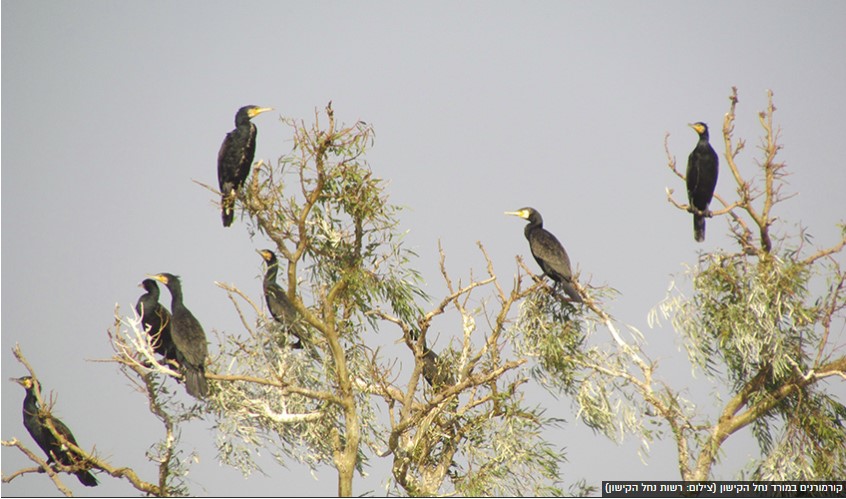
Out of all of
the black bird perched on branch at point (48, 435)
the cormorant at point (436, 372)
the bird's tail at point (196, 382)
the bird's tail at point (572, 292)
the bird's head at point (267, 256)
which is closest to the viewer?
the bird's tail at point (196, 382)

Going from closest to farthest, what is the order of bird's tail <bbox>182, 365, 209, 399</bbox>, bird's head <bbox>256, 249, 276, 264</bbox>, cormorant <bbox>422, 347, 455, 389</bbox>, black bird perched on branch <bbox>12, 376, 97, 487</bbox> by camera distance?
1. bird's tail <bbox>182, 365, 209, 399</bbox>
2. black bird perched on branch <bbox>12, 376, 97, 487</bbox>
3. cormorant <bbox>422, 347, 455, 389</bbox>
4. bird's head <bbox>256, 249, 276, 264</bbox>

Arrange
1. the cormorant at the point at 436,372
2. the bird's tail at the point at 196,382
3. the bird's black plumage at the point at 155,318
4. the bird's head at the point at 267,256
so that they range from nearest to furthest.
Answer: the bird's tail at the point at 196,382, the bird's black plumage at the point at 155,318, the cormorant at the point at 436,372, the bird's head at the point at 267,256

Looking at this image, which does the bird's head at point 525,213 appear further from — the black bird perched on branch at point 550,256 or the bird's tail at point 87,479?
the bird's tail at point 87,479

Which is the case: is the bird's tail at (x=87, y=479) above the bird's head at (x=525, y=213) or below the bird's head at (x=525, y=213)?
below

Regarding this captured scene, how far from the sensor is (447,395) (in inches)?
363

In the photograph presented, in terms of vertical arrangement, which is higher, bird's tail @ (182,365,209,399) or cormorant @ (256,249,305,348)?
cormorant @ (256,249,305,348)

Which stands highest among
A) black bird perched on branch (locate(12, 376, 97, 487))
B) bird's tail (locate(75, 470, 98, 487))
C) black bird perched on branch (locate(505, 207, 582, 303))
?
black bird perched on branch (locate(505, 207, 582, 303))

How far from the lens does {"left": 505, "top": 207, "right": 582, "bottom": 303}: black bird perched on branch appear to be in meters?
10.1

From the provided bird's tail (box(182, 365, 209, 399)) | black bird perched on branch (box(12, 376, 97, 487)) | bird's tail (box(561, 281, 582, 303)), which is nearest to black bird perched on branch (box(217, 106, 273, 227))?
bird's tail (box(182, 365, 209, 399))

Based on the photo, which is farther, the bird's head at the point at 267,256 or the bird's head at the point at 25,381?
the bird's head at the point at 267,256

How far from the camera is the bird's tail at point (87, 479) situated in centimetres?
982

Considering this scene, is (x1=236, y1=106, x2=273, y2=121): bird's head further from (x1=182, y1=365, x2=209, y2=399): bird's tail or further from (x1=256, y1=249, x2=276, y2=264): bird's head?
(x1=182, y1=365, x2=209, y2=399): bird's tail

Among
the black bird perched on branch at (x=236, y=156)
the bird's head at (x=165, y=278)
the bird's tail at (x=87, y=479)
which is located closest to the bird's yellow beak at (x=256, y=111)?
the black bird perched on branch at (x=236, y=156)

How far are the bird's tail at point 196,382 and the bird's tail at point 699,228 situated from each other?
16.8 ft
